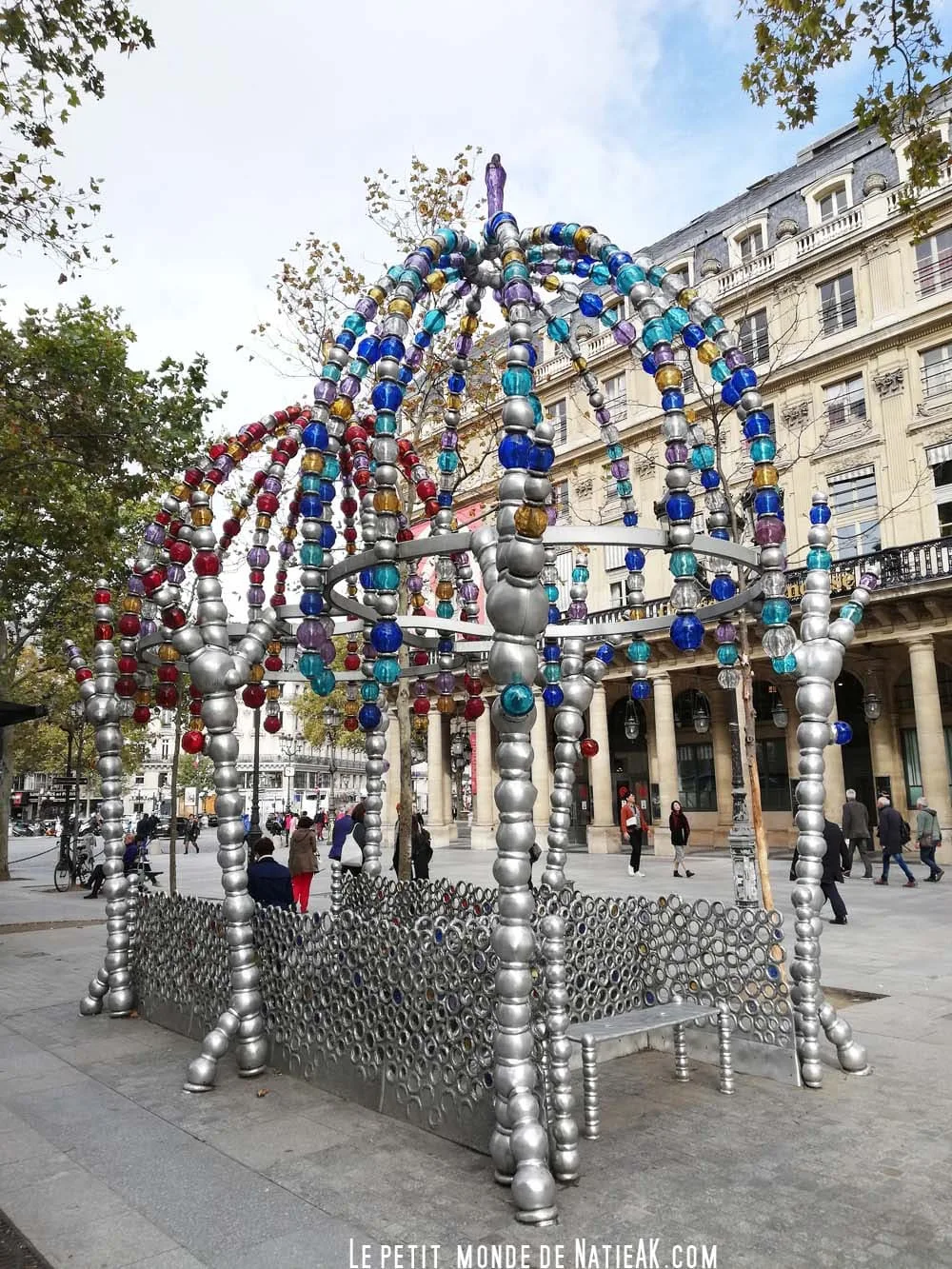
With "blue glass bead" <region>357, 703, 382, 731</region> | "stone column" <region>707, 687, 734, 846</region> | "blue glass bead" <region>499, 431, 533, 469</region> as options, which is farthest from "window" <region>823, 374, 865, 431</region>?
"blue glass bead" <region>499, 431, 533, 469</region>

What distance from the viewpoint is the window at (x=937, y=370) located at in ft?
81.0

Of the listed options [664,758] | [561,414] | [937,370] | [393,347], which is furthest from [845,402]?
[393,347]

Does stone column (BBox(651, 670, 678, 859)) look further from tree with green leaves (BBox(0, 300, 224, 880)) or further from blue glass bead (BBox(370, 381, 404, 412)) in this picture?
blue glass bead (BBox(370, 381, 404, 412))

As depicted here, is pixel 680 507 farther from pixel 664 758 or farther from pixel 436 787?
pixel 436 787

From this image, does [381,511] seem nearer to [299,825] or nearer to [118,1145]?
[118,1145]

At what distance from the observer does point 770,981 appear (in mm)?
6492

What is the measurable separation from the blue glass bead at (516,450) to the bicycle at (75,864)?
24202 mm

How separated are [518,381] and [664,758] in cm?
2560

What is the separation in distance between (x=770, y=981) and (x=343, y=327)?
5414 millimetres

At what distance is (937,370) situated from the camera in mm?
24953

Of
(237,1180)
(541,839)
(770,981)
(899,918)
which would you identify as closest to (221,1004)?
(237,1180)

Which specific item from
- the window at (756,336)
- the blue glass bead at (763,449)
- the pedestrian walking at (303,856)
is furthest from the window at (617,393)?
the blue glass bead at (763,449)

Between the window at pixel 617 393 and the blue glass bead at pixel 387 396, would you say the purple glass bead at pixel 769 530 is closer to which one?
the blue glass bead at pixel 387 396

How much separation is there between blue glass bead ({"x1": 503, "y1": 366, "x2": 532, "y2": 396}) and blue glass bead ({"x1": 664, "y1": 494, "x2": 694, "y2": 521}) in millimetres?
1093
